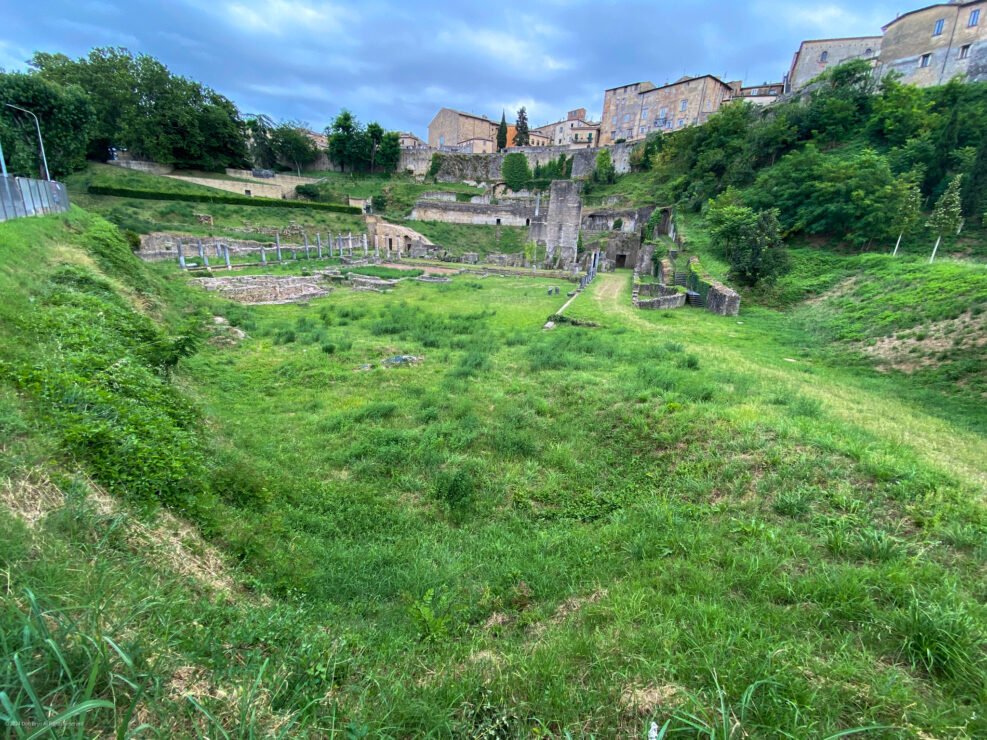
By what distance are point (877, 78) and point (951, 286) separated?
38.7m

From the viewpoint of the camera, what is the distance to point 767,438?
604cm

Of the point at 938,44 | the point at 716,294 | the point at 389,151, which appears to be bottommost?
the point at 716,294

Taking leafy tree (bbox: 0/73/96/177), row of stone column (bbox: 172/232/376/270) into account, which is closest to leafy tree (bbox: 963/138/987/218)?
row of stone column (bbox: 172/232/376/270)

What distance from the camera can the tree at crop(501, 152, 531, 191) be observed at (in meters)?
61.8

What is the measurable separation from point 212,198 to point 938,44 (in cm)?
6568

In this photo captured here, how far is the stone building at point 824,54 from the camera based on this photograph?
158ft

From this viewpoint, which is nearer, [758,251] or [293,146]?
[758,251]

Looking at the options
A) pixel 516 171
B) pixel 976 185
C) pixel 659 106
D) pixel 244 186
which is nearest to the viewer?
pixel 976 185

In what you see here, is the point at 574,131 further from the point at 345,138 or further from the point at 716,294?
the point at 716,294

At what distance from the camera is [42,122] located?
88.6 ft

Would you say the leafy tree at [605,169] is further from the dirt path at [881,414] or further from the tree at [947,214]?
the dirt path at [881,414]

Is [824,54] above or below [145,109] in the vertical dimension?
above

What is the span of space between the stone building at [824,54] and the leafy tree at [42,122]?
6493cm

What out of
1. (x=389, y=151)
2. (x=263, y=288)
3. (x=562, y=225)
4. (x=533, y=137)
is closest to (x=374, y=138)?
(x=389, y=151)
